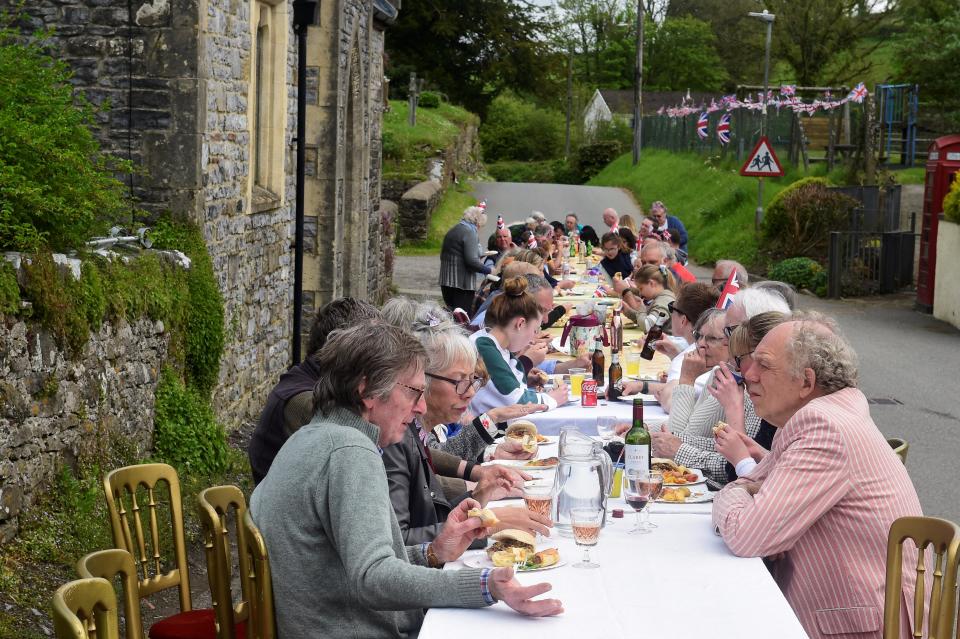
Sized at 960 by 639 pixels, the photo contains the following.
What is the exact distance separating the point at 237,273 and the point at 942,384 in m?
8.15

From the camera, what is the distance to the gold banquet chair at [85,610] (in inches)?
115

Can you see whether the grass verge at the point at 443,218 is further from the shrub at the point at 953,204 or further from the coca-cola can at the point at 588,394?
the coca-cola can at the point at 588,394

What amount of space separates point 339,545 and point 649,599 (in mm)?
999

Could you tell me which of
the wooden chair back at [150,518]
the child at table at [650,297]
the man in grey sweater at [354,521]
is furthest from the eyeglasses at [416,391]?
the child at table at [650,297]

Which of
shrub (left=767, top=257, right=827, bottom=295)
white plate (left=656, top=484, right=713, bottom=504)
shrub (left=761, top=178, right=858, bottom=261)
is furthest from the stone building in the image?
shrub (left=761, top=178, right=858, bottom=261)

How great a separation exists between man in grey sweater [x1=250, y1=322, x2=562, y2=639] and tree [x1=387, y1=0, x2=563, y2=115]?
112ft

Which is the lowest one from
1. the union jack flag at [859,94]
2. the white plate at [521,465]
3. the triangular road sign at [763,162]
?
the white plate at [521,465]

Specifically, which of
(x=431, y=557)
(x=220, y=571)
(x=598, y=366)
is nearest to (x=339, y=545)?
(x=431, y=557)

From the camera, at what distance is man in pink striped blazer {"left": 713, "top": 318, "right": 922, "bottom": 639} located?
406 cm

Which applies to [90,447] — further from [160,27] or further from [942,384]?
[942,384]

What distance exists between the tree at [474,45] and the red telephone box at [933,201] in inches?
756

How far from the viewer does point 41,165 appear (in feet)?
23.5

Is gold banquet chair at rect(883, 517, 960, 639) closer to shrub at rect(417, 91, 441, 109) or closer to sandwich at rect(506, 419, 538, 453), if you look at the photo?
sandwich at rect(506, 419, 538, 453)

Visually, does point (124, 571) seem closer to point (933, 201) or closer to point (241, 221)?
point (241, 221)
